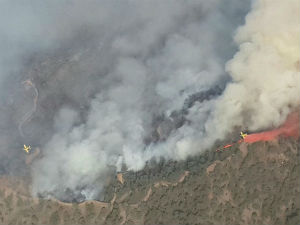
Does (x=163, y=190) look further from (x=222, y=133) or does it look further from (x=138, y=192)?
(x=222, y=133)

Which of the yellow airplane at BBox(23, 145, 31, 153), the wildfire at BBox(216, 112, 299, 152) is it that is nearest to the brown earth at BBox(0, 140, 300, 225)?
the wildfire at BBox(216, 112, 299, 152)

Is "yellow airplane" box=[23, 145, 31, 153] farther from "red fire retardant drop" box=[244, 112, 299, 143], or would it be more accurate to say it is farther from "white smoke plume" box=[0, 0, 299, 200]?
"red fire retardant drop" box=[244, 112, 299, 143]

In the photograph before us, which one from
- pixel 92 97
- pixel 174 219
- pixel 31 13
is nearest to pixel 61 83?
pixel 92 97

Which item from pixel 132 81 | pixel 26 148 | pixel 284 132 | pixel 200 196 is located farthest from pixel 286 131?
pixel 26 148

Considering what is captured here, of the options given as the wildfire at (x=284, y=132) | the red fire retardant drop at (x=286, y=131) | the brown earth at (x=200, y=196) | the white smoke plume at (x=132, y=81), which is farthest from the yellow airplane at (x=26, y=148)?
the red fire retardant drop at (x=286, y=131)

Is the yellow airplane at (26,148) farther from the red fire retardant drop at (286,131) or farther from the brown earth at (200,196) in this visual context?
the red fire retardant drop at (286,131)

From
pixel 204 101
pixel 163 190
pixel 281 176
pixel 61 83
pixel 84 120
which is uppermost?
pixel 61 83
